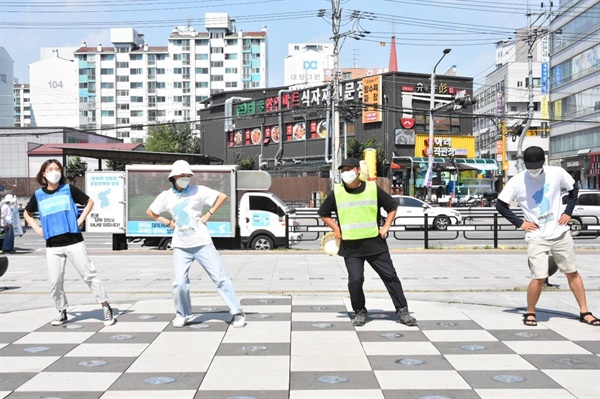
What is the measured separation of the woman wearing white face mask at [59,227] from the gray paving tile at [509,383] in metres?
4.13

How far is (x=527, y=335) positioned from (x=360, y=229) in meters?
2.02

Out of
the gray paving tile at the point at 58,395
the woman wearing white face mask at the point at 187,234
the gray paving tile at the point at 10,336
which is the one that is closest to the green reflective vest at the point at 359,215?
the woman wearing white face mask at the point at 187,234

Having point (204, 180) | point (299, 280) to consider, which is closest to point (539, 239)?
point (299, 280)

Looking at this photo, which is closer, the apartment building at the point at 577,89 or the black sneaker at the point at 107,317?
the black sneaker at the point at 107,317

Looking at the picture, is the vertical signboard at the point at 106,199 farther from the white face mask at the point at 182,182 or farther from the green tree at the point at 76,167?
the green tree at the point at 76,167

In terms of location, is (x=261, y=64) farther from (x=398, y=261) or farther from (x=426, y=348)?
(x=426, y=348)

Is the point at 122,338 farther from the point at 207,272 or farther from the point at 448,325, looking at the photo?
the point at 448,325

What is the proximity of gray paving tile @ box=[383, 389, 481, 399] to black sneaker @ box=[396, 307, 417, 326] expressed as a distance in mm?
2304

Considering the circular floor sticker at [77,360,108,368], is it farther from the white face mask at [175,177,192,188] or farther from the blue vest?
the white face mask at [175,177,192,188]

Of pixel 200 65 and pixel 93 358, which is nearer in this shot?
pixel 93 358

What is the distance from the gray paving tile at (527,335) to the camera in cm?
684

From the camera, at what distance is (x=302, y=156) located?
62.7 meters

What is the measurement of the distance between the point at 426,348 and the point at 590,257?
10.7m

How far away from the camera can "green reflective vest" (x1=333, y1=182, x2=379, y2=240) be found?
23.9 ft
